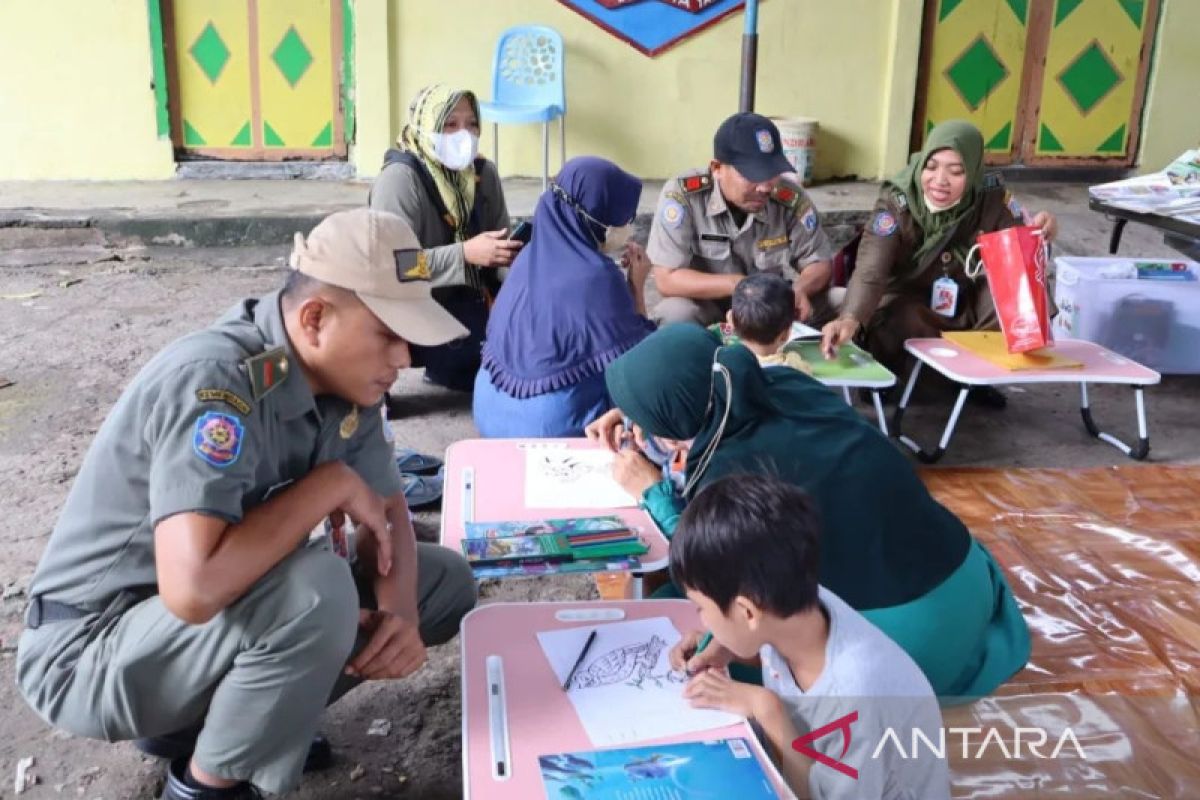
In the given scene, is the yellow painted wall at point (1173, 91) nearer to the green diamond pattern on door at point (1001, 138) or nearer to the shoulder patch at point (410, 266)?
the green diamond pattern on door at point (1001, 138)

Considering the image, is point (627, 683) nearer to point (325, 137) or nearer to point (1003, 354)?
point (1003, 354)

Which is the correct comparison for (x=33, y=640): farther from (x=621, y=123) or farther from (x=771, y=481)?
(x=621, y=123)

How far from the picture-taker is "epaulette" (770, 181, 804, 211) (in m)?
4.25

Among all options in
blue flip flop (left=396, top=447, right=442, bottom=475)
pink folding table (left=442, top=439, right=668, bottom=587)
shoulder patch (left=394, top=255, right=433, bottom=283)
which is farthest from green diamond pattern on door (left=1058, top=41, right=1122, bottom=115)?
shoulder patch (left=394, top=255, right=433, bottom=283)

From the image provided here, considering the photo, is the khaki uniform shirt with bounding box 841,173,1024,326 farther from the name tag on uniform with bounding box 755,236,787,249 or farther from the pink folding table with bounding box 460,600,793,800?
the pink folding table with bounding box 460,600,793,800

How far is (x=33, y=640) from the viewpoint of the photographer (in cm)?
183

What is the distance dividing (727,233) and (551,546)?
2.44 m

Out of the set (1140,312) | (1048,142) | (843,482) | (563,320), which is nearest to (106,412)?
(563,320)

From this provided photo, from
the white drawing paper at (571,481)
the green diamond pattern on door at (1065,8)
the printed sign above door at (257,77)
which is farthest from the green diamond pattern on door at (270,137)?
the white drawing paper at (571,481)

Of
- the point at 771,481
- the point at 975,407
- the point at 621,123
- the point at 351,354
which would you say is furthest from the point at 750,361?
the point at 621,123

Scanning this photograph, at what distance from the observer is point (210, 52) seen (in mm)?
6926

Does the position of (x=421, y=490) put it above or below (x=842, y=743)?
below

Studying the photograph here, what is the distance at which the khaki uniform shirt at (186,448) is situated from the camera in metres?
1.66

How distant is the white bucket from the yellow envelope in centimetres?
308
